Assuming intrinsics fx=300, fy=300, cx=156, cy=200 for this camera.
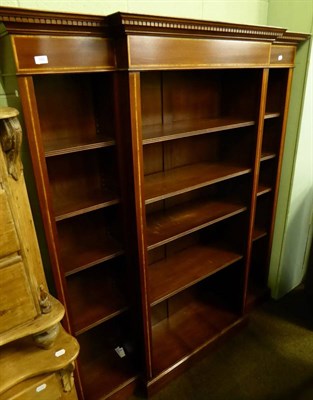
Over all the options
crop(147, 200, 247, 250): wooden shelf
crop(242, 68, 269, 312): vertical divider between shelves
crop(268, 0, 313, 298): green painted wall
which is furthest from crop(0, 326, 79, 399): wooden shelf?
→ crop(268, 0, 313, 298): green painted wall

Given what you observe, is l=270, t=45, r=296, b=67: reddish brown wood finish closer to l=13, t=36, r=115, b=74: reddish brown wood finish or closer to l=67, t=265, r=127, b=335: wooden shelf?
l=13, t=36, r=115, b=74: reddish brown wood finish

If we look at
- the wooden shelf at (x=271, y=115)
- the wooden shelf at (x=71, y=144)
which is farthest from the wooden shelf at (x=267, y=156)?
the wooden shelf at (x=71, y=144)

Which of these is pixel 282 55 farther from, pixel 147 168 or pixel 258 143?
pixel 147 168

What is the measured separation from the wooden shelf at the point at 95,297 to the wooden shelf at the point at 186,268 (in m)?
0.21

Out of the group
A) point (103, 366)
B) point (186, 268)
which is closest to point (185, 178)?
point (186, 268)

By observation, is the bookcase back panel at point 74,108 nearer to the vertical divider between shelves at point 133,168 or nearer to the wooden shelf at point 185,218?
the vertical divider between shelves at point 133,168

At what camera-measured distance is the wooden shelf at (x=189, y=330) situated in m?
1.96

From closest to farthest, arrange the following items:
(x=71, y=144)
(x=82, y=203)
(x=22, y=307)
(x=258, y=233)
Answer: (x=22, y=307), (x=71, y=144), (x=82, y=203), (x=258, y=233)

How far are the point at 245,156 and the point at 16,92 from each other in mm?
1357

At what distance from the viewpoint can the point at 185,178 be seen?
5.66 ft

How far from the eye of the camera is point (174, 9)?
5.32ft

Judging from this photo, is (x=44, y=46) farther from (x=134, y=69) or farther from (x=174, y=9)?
(x=174, y=9)

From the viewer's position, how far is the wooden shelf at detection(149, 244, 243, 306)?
179 cm

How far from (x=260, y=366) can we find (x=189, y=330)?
20.1 inches
